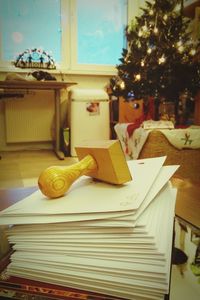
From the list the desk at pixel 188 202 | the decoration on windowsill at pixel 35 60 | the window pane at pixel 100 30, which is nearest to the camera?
the desk at pixel 188 202

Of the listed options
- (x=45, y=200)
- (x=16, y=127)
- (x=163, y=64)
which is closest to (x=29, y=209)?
(x=45, y=200)

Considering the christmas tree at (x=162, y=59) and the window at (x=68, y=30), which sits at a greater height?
the window at (x=68, y=30)

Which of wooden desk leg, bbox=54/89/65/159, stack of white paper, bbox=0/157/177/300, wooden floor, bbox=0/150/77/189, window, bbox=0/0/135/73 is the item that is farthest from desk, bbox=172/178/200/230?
window, bbox=0/0/135/73

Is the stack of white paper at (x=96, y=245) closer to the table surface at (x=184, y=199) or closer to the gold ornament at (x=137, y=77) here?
the table surface at (x=184, y=199)

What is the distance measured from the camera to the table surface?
49 cm

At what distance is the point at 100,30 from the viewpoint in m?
3.36

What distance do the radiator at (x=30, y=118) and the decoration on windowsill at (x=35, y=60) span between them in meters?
0.32

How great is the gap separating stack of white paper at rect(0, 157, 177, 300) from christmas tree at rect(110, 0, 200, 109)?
76.3 inches

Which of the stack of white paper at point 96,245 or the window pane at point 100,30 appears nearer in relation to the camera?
the stack of white paper at point 96,245

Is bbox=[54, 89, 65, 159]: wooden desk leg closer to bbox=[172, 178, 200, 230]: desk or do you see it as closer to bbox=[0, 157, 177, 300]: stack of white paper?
bbox=[172, 178, 200, 230]: desk

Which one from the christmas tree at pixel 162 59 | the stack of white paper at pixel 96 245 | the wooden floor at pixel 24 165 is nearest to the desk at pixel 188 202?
the stack of white paper at pixel 96 245

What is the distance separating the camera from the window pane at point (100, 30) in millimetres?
3262

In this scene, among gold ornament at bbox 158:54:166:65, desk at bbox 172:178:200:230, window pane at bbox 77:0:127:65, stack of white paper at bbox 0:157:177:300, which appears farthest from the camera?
window pane at bbox 77:0:127:65

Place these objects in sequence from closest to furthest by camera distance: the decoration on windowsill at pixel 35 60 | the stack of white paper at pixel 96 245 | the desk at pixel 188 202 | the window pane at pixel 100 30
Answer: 1. the stack of white paper at pixel 96 245
2. the desk at pixel 188 202
3. the decoration on windowsill at pixel 35 60
4. the window pane at pixel 100 30
